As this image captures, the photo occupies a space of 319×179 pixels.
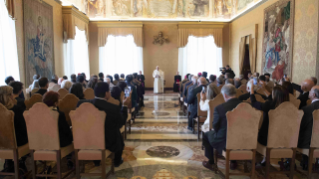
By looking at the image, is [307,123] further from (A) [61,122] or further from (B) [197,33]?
(B) [197,33]

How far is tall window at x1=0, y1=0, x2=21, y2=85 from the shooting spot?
6357mm

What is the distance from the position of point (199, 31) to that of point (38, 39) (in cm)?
939

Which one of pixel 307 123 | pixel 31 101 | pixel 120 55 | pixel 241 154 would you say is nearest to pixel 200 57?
pixel 120 55

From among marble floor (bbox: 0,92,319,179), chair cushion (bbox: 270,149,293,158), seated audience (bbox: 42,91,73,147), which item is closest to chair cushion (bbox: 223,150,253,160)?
chair cushion (bbox: 270,149,293,158)

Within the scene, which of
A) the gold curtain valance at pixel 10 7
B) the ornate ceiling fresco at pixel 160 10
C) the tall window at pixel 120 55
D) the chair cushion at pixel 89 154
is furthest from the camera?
the tall window at pixel 120 55

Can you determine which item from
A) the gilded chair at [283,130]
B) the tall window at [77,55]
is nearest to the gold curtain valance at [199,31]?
the tall window at [77,55]

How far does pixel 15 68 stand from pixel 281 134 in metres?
Answer: 7.15

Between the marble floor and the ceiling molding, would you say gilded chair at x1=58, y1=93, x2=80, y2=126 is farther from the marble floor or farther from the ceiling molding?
the ceiling molding

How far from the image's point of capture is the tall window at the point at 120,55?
14.8 m

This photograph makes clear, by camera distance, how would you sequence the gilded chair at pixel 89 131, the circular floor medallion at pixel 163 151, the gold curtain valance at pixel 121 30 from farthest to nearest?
1. the gold curtain valance at pixel 121 30
2. the circular floor medallion at pixel 163 151
3. the gilded chair at pixel 89 131

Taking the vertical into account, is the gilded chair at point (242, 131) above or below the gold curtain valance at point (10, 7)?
below

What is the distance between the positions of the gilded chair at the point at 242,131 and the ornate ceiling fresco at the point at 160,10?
12322mm

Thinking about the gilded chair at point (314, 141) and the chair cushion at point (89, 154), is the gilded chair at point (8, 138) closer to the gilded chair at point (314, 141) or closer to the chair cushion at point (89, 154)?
the chair cushion at point (89, 154)

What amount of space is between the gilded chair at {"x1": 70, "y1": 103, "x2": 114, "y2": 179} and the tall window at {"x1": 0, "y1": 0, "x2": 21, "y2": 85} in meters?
4.67
